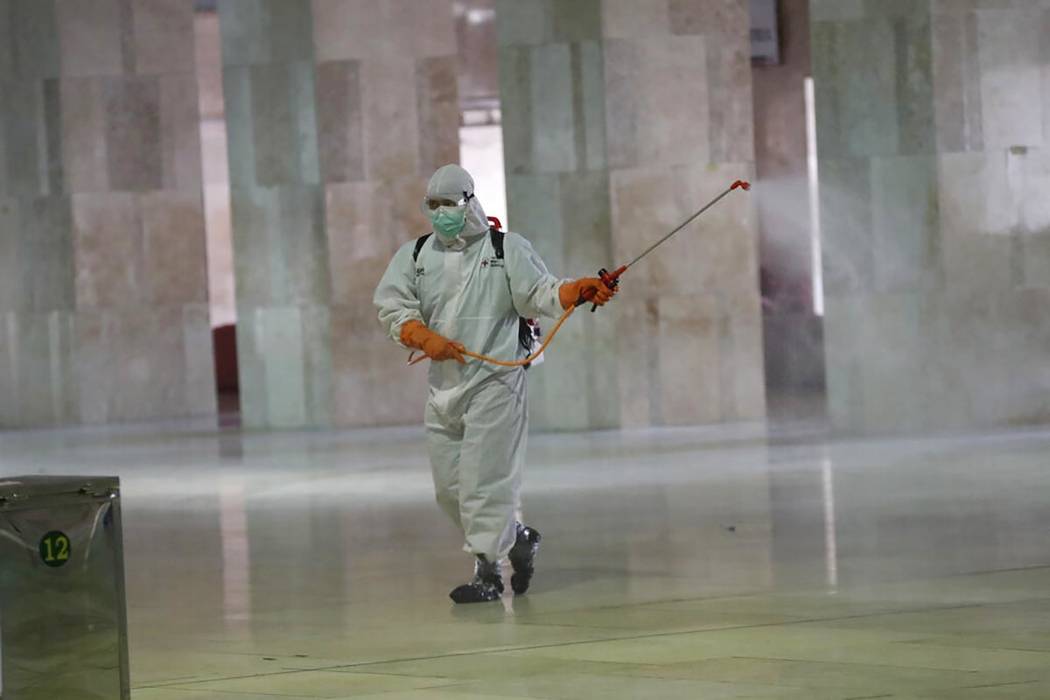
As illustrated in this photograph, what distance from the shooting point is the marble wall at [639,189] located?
1883cm

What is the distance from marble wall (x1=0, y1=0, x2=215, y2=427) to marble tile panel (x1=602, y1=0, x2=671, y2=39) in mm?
7182

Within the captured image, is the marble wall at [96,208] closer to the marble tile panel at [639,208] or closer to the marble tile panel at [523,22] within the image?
the marble tile panel at [523,22]

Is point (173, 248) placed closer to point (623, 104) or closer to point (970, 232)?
point (623, 104)

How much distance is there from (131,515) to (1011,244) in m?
7.75

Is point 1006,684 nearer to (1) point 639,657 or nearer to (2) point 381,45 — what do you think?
(1) point 639,657

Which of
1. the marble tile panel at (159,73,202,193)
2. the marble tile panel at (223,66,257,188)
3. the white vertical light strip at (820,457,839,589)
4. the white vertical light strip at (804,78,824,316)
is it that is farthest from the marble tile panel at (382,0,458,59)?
the white vertical light strip at (804,78,824,316)

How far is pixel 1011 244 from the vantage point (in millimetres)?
16766

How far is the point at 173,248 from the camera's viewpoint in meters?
24.2

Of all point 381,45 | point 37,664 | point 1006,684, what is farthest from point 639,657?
point 381,45

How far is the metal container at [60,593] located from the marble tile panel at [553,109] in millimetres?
13383

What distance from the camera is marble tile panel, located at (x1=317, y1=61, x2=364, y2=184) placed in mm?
20484

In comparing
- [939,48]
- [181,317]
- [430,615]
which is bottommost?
[430,615]

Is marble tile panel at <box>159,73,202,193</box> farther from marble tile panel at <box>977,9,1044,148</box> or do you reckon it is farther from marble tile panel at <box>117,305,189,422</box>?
marble tile panel at <box>977,9,1044,148</box>

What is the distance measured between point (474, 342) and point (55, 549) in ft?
11.2
